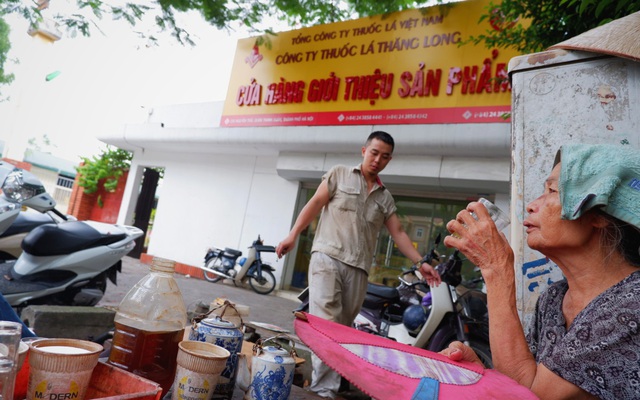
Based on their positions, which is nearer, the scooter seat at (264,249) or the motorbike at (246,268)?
the scooter seat at (264,249)

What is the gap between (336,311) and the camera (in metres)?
3.02

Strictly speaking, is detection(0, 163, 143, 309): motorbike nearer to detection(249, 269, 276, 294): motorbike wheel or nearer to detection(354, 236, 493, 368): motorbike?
detection(354, 236, 493, 368): motorbike

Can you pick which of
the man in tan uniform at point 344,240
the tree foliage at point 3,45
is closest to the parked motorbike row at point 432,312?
the man in tan uniform at point 344,240

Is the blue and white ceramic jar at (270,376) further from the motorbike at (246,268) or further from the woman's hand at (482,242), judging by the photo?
the motorbike at (246,268)

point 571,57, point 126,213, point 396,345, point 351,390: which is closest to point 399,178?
point 351,390

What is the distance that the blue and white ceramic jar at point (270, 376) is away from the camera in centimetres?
110

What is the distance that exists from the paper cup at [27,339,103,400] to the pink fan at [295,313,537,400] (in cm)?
49

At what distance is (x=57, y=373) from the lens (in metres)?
0.75

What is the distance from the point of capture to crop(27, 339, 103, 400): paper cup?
0.75 meters

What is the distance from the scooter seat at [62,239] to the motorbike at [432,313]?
2.48 m

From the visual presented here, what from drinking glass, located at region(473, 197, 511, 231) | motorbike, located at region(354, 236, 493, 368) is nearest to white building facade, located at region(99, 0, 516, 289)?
motorbike, located at region(354, 236, 493, 368)

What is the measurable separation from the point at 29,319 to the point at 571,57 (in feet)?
12.1

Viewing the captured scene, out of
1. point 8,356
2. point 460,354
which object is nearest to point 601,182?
point 460,354

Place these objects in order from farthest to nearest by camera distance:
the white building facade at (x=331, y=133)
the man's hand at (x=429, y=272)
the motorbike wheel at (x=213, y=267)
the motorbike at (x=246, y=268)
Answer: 1. the motorbike wheel at (x=213, y=267)
2. the motorbike at (x=246, y=268)
3. the white building facade at (x=331, y=133)
4. the man's hand at (x=429, y=272)
